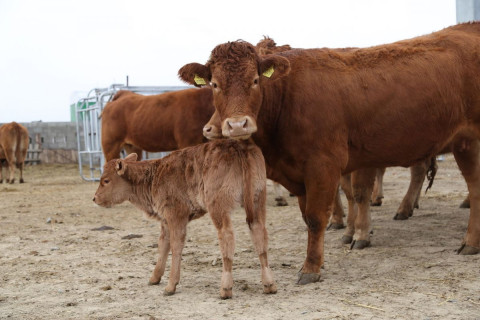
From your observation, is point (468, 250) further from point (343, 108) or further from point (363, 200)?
point (343, 108)

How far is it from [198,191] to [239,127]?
2.42 ft

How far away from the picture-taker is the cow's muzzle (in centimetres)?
468

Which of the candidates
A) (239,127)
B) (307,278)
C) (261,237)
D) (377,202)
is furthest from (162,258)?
(377,202)

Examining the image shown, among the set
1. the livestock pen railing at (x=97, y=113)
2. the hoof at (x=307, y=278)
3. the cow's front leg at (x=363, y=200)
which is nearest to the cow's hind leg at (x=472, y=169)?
the cow's front leg at (x=363, y=200)

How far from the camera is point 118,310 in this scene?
4461mm

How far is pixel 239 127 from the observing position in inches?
184

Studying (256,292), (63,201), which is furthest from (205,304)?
(63,201)

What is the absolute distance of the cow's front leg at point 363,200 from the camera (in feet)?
21.7

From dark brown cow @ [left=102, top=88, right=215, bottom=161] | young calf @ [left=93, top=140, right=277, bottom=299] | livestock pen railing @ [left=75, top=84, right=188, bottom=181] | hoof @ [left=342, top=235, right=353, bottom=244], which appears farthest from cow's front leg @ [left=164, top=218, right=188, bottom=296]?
livestock pen railing @ [left=75, top=84, right=188, bottom=181]

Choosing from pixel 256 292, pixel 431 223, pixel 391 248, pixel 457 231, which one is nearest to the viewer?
pixel 256 292

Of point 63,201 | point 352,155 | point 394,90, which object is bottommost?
point 63,201

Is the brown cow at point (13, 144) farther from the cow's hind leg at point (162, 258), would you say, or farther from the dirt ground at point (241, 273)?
the cow's hind leg at point (162, 258)

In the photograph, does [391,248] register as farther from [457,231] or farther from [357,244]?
[457,231]

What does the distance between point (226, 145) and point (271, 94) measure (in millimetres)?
779
